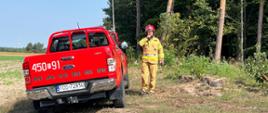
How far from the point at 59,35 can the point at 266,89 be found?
18.3 ft

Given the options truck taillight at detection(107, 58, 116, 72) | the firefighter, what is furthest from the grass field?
truck taillight at detection(107, 58, 116, 72)

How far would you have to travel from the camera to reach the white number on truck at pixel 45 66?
36.3ft

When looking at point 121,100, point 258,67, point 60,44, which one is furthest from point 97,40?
point 258,67

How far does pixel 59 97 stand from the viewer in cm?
1117

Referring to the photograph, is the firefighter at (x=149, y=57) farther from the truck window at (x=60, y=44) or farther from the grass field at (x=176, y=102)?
the truck window at (x=60, y=44)

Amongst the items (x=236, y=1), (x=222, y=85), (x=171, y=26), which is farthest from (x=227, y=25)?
(x=222, y=85)

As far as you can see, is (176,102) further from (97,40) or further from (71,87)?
(71,87)

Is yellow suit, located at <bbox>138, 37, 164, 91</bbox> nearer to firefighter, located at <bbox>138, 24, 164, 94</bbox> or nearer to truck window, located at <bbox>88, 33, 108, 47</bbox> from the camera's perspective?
firefighter, located at <bbox>138, 24, 164, 94</bbox>

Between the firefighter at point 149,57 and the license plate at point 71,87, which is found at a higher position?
the firefighter at point 149,57

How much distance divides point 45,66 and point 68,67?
47 cm

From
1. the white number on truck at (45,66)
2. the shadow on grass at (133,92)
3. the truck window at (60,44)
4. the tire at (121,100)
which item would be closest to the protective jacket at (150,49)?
the shadow on grass at (133,92)

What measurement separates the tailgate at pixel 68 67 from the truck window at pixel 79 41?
6.38 ft

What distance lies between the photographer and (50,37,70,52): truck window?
13.4 m

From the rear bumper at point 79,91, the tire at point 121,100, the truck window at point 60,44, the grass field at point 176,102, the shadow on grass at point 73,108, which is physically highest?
the truck window at point 60,44
